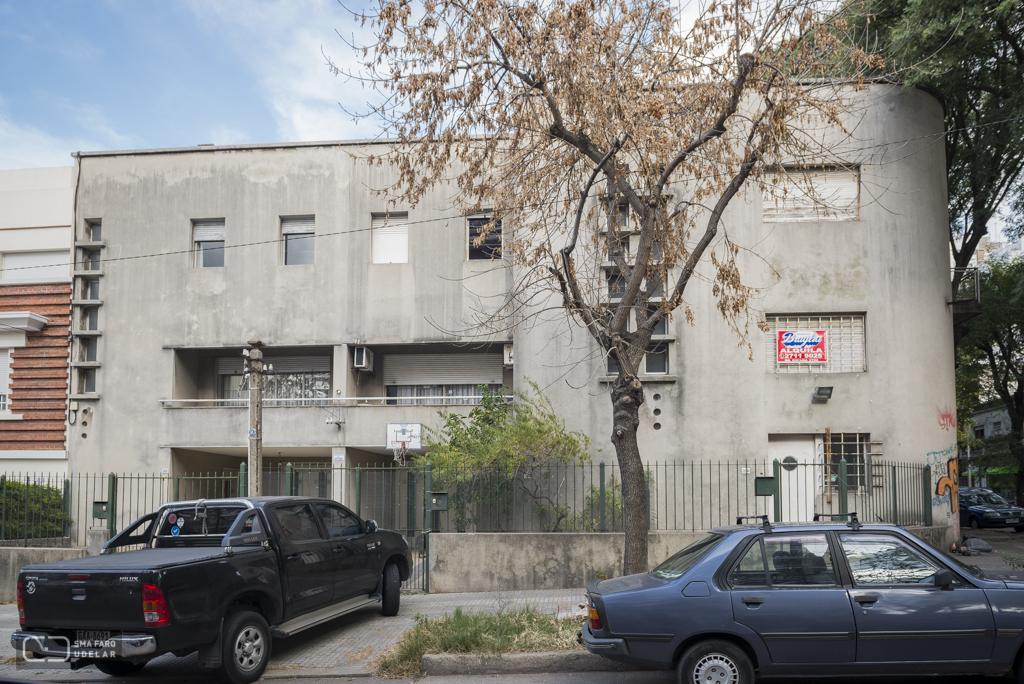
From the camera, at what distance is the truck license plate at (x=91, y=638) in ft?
23.4

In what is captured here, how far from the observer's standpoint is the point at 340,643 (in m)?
9.36

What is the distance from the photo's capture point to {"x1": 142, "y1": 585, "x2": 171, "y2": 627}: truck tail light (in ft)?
22.9

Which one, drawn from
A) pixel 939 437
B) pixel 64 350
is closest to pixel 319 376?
pixel 64 350

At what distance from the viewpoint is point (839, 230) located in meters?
16.1

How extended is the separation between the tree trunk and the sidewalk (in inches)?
45.2

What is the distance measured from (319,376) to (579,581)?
10.2m

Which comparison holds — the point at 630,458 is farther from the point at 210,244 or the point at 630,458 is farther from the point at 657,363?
the point at 210,244

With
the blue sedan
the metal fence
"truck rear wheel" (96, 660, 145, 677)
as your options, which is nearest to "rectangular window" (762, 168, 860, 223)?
the metal fence

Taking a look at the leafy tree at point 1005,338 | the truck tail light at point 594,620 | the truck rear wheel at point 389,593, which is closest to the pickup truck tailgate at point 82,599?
the truck tail light at point 594,620

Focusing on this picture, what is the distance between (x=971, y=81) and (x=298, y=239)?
52.9 feet

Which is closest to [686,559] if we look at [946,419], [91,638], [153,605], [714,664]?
[714,664]

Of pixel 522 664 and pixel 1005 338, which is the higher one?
pixel 1005 338

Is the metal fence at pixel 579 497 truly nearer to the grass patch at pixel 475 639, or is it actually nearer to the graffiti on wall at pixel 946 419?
the graffiti on wall at pixel 946 419

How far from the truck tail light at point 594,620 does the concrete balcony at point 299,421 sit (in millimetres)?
11864
